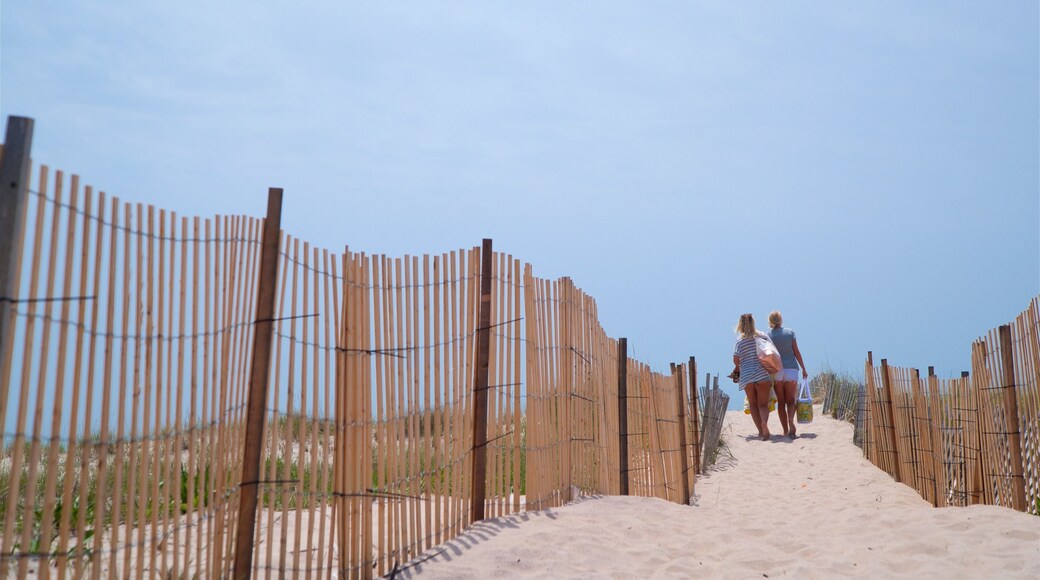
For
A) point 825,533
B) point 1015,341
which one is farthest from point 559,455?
point 1015,341

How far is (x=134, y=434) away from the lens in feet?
8.74

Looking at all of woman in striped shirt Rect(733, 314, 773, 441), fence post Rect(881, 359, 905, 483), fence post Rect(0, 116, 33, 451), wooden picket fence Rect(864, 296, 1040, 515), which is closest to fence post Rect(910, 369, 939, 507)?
wooden picket fence Rect(864, 296, 1040, 515)

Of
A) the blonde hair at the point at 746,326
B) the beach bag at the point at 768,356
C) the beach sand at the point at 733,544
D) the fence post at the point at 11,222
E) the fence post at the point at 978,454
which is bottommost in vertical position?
the beach sand at the point at 733,544

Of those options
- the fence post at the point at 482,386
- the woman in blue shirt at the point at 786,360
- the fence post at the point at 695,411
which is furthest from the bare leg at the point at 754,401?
the fence post at the point at 482,386

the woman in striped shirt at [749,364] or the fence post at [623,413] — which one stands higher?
the woman in striped shirt at [749,364]

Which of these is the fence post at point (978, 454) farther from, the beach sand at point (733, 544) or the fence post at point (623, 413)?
the fence post at point (623, 413)

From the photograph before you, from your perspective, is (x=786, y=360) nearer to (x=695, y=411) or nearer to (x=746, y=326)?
(x=746, y=326)

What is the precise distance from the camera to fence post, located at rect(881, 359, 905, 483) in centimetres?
773

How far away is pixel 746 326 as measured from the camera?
9.43 metres

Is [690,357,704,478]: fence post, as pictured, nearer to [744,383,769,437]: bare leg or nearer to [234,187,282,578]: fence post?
[744,383,769,437]: bare leg

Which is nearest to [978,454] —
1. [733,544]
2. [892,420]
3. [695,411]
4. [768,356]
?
[733,544]

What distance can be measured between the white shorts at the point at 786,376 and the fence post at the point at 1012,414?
4.15 metres

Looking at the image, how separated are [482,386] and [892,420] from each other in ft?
15.8

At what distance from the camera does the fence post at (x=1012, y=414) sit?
16.8ft
